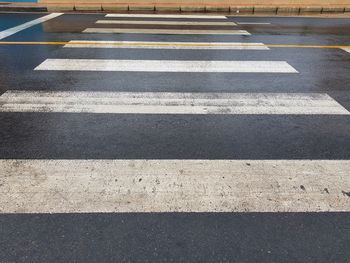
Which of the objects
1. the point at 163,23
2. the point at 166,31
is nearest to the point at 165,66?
the point at 166,31

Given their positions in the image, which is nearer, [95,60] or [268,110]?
[268,110]

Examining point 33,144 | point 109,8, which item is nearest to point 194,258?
point 33,144

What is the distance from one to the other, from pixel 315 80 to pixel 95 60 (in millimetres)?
4168

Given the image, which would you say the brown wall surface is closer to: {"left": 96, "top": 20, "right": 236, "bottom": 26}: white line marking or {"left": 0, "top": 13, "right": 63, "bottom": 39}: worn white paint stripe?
{"left": 0, "top": 13, "right": 63, "bottom": 39}: worn white paint stripe

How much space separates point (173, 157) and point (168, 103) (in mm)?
1492

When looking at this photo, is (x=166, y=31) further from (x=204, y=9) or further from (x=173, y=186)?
(x=173, y=186)

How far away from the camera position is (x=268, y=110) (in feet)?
15.9

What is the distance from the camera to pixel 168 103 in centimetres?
503

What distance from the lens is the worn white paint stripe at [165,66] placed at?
662 cm

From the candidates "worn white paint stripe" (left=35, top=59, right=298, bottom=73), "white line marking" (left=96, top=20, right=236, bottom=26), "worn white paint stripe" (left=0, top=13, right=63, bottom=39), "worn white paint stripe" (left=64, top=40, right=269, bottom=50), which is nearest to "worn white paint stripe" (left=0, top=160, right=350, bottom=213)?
"worn white paint stripe" (left=35, top=59, right=298, bottom=73)


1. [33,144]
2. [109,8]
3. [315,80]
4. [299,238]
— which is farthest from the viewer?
[109,8]

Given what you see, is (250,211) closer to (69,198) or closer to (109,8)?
(69,198)

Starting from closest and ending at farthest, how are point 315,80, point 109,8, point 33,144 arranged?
point 33,144
point 315,80
point 109,8

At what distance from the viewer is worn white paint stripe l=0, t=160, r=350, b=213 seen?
2.94 meters
